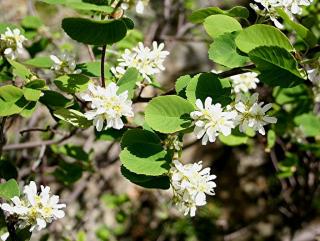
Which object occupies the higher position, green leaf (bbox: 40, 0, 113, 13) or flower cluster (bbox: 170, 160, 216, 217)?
green leaf (bbox: 40, 0, 113, 13)

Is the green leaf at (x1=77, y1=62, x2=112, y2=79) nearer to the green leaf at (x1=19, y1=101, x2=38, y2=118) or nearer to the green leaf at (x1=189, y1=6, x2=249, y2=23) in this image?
the green leaf at (x1=19, y1=101, x2=38, y2=118)

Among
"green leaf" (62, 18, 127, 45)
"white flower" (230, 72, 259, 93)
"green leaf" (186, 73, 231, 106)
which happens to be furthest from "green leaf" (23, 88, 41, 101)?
"white flower" (230, 72, 259, 93)

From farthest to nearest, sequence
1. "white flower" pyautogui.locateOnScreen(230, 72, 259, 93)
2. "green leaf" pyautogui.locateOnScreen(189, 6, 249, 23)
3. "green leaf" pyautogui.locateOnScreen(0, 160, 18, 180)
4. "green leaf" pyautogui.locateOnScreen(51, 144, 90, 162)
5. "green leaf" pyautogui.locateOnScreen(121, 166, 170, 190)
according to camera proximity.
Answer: "green leaf" pyautogui.locateOnScreen(51, 144, 90, 162) → "white flower" pyautogui.locateOnScreen(230, 72, 259, 93) → "green leaf" pyautogui.locateOnScreen(0, 160, 18, 180) → "green leaf" pyautogui.locateOnScreen(189, 6, 249, 23) → "green leaf" pyautogui.locateOnScreen(121, 166, 170, 190)

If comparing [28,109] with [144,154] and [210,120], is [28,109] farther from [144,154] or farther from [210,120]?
[210,120]

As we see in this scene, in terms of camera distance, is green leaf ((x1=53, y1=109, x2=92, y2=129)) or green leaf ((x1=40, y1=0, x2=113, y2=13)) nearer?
green leaf ((x1=40, y1=0, x2=113, y2=13))

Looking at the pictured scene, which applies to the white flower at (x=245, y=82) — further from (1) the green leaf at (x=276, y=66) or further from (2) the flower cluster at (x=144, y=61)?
(1) the green leaf at (x=276, y=66)

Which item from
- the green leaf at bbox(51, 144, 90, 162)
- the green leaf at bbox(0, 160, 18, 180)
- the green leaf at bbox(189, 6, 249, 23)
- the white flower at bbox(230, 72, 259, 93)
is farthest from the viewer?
the green leaf at bbox(51, 144, 90, 162)

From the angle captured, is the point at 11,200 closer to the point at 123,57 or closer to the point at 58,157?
the point at 123,57

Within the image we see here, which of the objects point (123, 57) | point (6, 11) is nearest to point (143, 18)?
point (6, 11)

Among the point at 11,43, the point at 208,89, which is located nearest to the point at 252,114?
the point at 208,89
